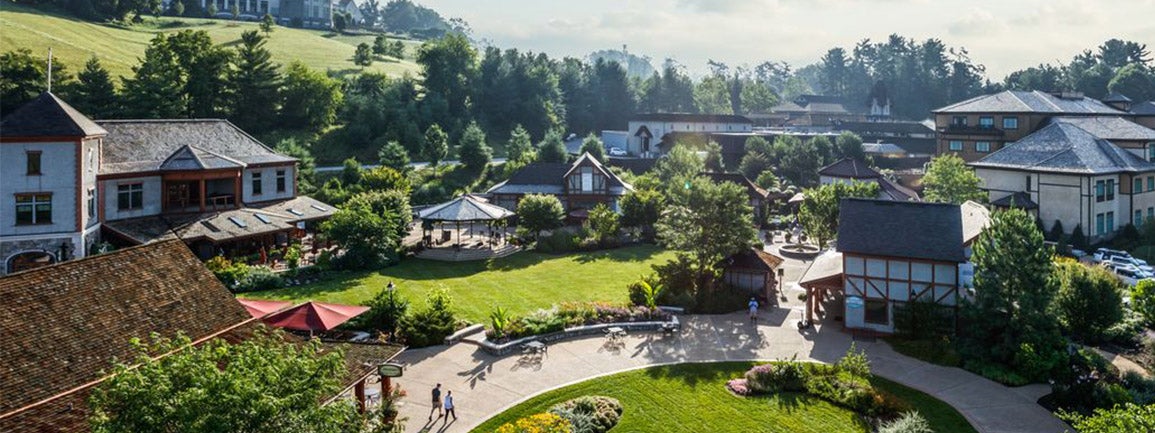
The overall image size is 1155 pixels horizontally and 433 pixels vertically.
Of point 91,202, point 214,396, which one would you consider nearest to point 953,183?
point 214,396

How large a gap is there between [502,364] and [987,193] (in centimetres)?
4555

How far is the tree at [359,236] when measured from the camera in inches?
1668

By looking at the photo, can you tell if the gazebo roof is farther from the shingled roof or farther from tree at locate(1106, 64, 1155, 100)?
tree at locate(1106, 64, 1155, 100)

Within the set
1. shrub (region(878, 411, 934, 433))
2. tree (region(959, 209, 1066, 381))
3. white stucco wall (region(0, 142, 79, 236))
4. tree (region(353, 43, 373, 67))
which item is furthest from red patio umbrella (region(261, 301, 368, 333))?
tree (region(353, 43, 373, 67))

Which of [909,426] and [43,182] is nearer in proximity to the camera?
[909,426]

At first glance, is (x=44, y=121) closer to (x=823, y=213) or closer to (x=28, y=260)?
(x=28, y=260)

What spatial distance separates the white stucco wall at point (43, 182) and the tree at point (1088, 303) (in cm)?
4952

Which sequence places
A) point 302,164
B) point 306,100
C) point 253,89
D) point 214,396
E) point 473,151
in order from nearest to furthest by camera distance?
point 214,396 < point 302,164 < point 253,89 < point 473,151 < point 306,100

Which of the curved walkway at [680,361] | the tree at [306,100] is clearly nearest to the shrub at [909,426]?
the curved walkway at [680,361]

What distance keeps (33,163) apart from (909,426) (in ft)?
143

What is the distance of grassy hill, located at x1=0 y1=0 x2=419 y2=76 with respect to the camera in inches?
3199

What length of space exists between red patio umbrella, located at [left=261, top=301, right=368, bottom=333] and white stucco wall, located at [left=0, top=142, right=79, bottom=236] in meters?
20.9

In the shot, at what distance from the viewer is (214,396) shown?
11.3 m

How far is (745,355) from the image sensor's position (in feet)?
97.0
